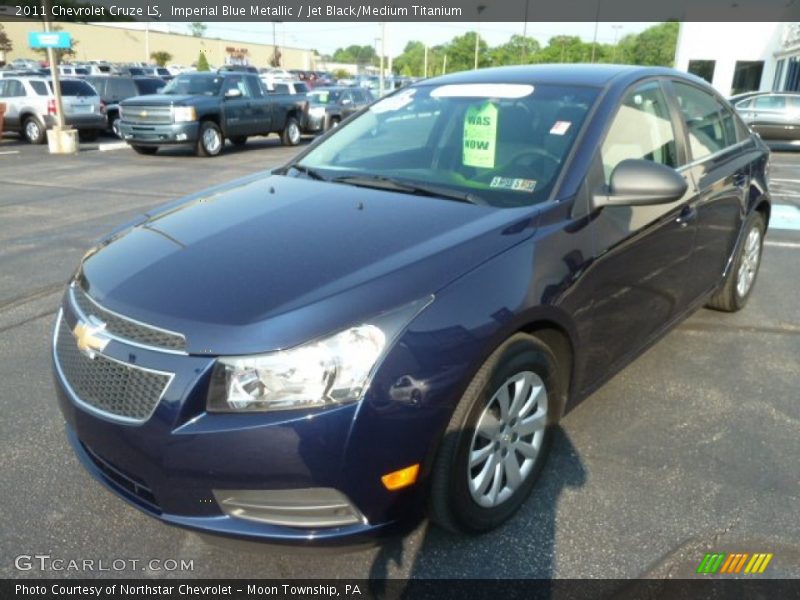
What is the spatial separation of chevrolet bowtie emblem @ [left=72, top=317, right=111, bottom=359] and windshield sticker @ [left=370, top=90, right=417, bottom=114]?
219 centimetres

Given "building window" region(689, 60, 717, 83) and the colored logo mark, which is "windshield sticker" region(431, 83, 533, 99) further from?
"building window" region(689, 60, 717, 83)

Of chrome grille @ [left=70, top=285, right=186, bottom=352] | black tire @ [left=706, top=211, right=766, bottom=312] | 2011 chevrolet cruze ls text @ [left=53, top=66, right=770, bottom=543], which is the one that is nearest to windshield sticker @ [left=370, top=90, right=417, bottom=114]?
2011 chevrolet cruze ls text @ [left=53, top=66, right=770, bottom=543]

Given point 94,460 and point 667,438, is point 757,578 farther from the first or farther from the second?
point 94,460

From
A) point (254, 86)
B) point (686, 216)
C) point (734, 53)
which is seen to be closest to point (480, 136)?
point (686, 216)

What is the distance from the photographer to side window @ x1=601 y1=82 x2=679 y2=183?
3.01 metres

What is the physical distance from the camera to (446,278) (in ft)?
7.07

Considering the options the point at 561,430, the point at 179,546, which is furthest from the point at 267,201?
the point at 561,430

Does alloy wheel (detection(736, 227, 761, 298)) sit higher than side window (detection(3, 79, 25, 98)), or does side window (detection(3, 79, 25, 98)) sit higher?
side window (detection(3, 79, 25, 98))

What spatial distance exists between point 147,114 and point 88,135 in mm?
5468

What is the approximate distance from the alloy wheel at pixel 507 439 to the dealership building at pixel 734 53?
4238 cm

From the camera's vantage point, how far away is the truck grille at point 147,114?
1481 cm

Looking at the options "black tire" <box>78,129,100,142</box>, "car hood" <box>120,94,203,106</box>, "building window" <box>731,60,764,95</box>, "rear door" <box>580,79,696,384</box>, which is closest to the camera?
"rear door" <box>580,79,696,384</box>

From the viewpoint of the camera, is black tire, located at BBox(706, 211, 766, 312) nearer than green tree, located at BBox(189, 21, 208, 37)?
Yes

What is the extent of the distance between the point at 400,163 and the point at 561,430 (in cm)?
156
